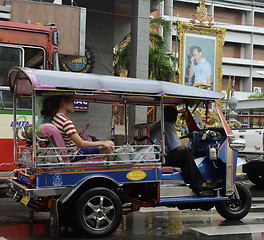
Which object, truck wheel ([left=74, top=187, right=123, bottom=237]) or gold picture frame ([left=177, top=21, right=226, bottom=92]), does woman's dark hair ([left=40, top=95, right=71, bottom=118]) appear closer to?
truck wheel ([left=74, top=187, right=123, bottom=237])

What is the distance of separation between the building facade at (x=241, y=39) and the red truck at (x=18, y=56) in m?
55.2

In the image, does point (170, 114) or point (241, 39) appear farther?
point (241, 39)

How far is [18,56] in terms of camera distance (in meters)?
9.47

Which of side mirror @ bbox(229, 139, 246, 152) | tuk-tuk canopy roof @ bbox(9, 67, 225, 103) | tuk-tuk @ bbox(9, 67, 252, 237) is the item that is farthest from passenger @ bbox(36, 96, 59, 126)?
side mirror @ bbox(229, 139, 246, 152)

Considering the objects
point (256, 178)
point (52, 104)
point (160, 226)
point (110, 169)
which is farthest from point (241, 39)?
point (110, 169)

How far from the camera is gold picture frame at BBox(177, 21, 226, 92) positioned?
76.2 ft

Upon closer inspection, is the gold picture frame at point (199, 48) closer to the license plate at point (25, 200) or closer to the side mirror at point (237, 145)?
the side mirror at point (237, 145)

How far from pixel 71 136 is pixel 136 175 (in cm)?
109

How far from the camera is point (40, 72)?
5656mm

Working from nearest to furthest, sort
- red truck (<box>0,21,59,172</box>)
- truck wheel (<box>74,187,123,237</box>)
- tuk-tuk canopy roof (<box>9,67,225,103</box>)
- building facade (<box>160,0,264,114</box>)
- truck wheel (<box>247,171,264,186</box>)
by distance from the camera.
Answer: tuk-tuk canopy roof (<box>9,67,225,103</box>) → truck wheel (<box>74,187,123,237</box>) → red truck (<box>0,21,59,172</box>) → truck wheel (<box>247,171,264,186</box>) → building facade (<box>160,0,264,114</box>)

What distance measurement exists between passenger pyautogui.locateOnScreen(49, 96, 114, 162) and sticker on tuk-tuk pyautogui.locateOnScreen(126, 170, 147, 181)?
17.0 inches

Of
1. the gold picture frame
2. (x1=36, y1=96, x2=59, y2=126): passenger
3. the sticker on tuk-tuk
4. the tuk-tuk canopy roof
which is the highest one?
the gold picture frame

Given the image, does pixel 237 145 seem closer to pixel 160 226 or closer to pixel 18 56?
pixel 160 226

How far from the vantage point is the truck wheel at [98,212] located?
572cm
